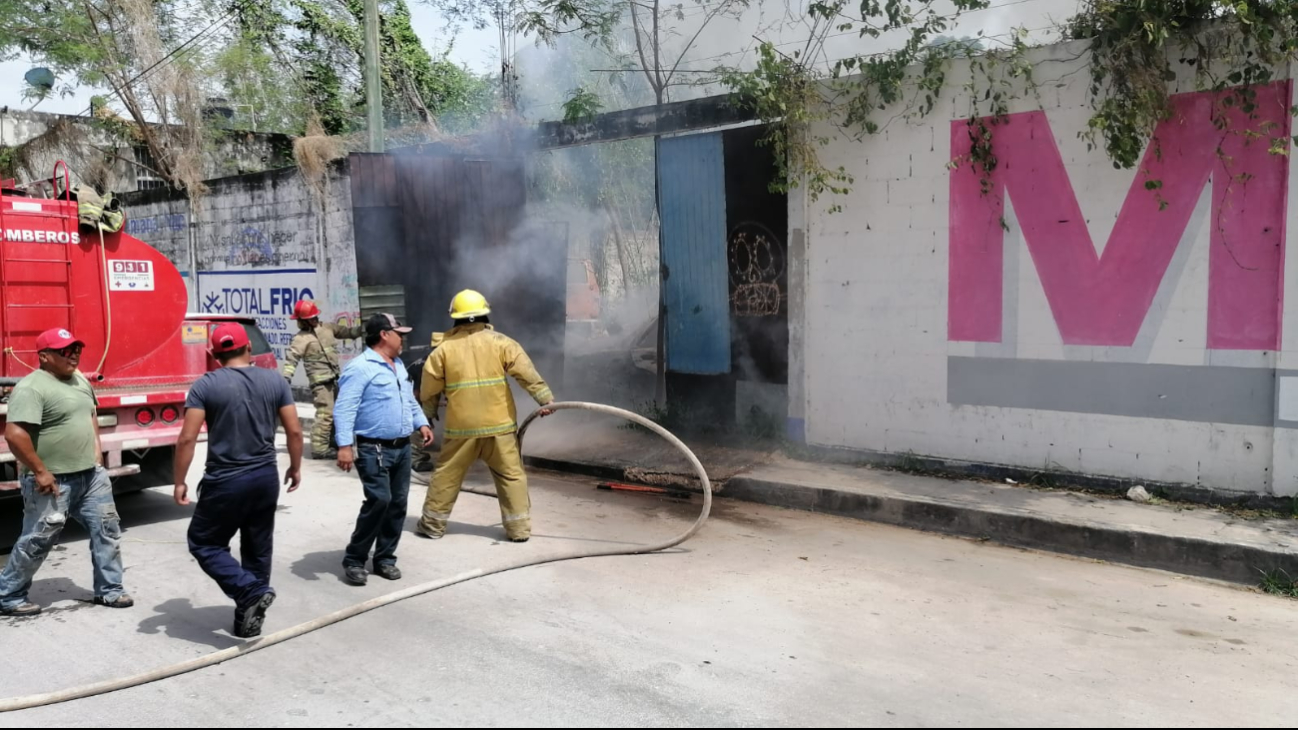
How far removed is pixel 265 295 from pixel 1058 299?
1141 centimetres

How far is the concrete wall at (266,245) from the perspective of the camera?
13.2 metres

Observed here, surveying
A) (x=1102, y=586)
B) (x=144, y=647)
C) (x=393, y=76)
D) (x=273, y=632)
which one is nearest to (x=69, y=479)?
(x=144, y=647)

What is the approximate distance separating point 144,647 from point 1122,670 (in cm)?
443

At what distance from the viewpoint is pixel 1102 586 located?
5.57 m

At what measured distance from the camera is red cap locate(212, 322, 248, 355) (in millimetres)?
4535

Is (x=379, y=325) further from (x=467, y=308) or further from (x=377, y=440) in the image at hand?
(x=467, y=308)

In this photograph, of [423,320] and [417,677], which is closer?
[417,677]

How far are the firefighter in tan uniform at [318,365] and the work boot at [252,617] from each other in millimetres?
5282

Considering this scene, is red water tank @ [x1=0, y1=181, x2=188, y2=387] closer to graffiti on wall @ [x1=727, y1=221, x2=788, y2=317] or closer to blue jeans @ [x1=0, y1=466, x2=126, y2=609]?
blue jeans @ [x1=0, y1=466, x2=126, y2=609]

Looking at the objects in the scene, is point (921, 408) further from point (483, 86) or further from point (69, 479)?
point (483, 86)

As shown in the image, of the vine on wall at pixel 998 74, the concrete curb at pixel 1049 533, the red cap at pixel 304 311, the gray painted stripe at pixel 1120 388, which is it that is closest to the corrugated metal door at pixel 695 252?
the vine on wall at pixel 998 74

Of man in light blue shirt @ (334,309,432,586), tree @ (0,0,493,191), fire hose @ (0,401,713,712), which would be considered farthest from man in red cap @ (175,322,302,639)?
tree @ (0,0,493,191)

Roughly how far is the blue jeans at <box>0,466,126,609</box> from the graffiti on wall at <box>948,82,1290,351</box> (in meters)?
6.16

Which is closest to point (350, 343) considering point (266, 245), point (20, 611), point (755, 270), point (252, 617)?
point (266, 245)
